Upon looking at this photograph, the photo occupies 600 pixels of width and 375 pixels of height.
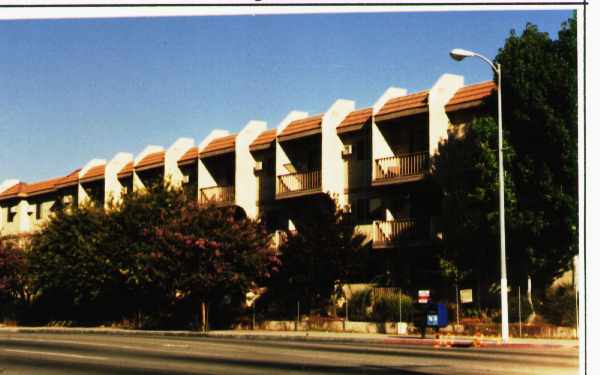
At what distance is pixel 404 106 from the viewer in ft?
122

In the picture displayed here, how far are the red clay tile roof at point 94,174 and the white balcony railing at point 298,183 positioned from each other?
17668 mm

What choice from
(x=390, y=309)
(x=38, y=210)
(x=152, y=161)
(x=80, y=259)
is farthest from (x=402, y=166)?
(x=38, y=210)

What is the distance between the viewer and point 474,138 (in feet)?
107

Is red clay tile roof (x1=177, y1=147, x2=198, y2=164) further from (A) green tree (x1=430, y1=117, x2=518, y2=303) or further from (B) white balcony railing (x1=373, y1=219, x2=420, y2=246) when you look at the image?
(A) green tree (x1=430, y1=117, x2=518, y2=303)

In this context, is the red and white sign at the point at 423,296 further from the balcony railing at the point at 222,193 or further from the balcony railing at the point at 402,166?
the balcony railing at the point at 222,193

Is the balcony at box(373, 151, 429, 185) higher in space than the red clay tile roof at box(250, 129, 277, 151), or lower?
lower

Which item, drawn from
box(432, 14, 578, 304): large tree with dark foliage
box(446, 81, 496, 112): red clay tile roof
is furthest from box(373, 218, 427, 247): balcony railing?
box(446, 81, 496, 112): red clay tile roof

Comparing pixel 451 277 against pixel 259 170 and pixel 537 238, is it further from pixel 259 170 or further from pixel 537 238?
pixel 259 170

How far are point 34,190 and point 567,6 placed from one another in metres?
58.4

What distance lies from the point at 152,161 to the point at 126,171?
2.76 metres

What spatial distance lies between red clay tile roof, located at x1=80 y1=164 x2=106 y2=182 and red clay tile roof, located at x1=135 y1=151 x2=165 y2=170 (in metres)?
3.67

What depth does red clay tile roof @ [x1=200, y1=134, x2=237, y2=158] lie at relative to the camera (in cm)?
4666

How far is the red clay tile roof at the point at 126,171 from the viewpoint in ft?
178

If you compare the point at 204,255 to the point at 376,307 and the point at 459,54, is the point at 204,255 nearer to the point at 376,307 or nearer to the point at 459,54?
the point at 376,307
